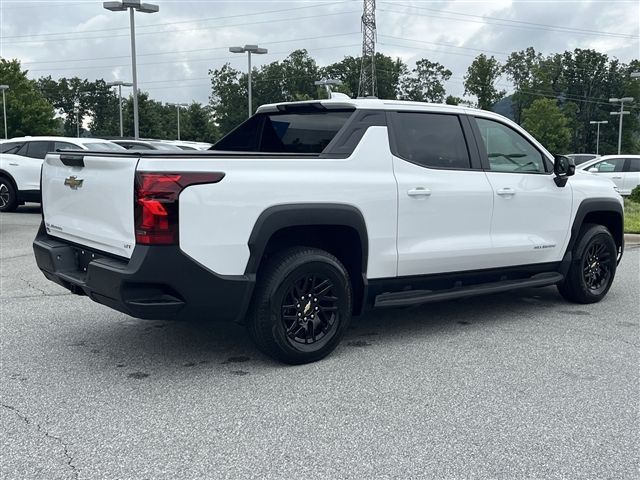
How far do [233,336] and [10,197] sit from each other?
11261 mm

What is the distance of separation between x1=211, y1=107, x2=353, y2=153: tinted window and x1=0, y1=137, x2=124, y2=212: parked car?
908cm

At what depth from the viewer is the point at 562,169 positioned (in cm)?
597

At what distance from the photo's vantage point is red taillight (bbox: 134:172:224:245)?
3818mm

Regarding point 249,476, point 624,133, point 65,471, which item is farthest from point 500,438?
point 624,133

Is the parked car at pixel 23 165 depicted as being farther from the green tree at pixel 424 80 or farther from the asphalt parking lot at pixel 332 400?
the green tree at pixel 424 80

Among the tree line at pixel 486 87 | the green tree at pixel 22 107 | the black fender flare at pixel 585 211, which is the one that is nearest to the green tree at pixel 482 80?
the tree line at pixel 486 87

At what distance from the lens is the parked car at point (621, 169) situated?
1853 cm

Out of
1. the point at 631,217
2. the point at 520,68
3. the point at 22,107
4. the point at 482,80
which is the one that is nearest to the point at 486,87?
the point at 482,80

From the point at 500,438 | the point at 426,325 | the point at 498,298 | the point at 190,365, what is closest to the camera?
the point at 500,438

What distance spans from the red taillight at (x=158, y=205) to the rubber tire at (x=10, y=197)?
12.1 metres

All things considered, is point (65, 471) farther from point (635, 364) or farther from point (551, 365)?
point (635, 364)

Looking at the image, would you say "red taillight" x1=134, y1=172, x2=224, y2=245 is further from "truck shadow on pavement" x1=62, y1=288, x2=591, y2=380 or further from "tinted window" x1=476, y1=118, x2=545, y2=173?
"tinted window" x1=476, y1=118, x2=545, y2=173

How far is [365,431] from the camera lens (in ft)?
11.5

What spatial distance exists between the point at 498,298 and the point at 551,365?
2196 mm
